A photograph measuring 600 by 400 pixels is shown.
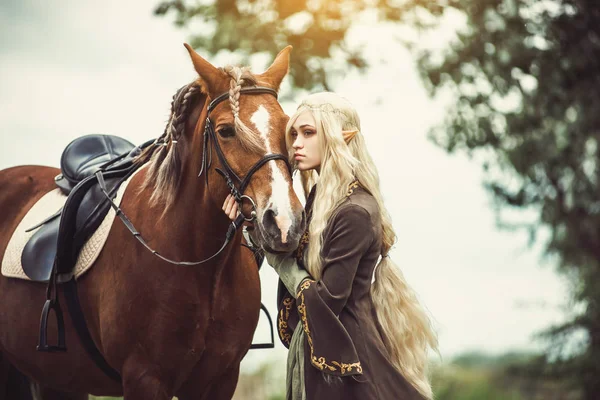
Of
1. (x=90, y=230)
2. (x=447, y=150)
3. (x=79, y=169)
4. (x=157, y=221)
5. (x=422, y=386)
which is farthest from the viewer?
(x=447, y=150)

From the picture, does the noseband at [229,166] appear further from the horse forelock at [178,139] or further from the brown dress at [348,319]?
the brown dress at [348,319]

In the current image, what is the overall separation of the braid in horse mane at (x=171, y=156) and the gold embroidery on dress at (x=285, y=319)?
31.7 inches

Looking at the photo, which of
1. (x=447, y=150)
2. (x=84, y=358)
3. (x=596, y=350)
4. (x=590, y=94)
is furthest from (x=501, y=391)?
(x=84, y=358)

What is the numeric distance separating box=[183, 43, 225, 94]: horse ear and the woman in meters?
0.43

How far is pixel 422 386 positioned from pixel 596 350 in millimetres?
7643

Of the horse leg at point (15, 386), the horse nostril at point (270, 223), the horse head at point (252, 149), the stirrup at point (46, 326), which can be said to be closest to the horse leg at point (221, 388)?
the stirrup at point (46, 326)

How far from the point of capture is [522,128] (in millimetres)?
9273

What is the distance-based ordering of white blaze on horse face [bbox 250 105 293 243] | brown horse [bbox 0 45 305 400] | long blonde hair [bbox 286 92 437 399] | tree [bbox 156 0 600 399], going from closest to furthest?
white blaze on horse face [bbox 250 105 293 243] → long blonde hair [bbox 286 92 437 399] → brown horse [bbox 0 45 305 400] → tree [bbox 156 0 600 399]

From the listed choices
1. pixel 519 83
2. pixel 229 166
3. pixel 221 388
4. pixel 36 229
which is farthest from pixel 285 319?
pixel 519 83

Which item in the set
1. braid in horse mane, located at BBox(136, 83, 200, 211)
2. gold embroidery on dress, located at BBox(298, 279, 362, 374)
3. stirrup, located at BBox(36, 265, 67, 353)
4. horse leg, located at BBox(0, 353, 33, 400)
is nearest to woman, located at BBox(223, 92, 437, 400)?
gold embroidery on dress, located at BBox(298, 279, 362, 374)

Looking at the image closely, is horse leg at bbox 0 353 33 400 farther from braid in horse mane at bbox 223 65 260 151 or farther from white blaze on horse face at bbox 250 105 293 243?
white blaze on horse face at bbox 250 105 293 243

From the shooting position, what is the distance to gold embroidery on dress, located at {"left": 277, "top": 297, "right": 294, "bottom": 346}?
2820 mm

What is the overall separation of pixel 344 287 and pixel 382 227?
0.34m

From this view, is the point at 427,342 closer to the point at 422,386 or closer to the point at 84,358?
the point at 422,386
